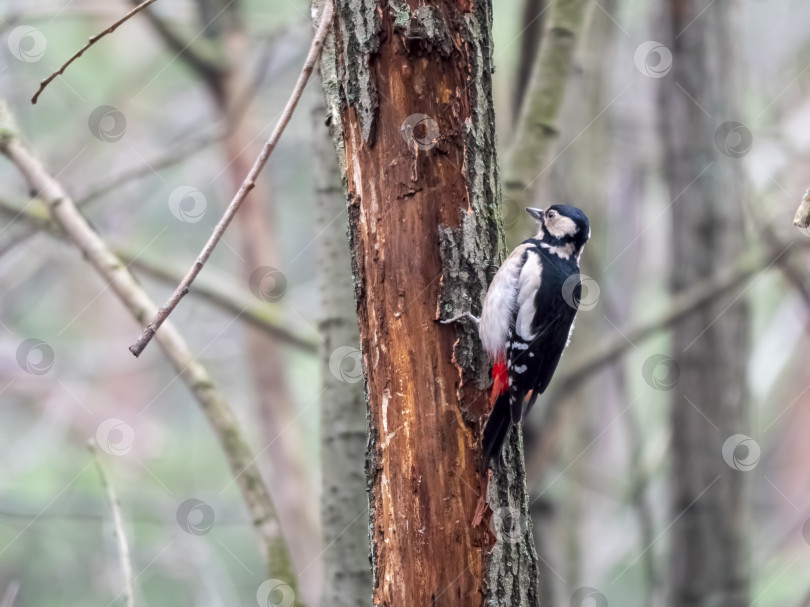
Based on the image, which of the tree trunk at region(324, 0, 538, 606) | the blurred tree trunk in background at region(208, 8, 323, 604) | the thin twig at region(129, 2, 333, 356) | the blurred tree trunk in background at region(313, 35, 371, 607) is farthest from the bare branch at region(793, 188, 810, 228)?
the blurred tree trunk in background at region(208, 8, 323, 604)

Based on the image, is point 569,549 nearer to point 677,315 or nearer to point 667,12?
point 677,315

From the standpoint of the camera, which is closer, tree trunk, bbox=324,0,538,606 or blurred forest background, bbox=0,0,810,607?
tree trunk, bbox=324,0,538,606

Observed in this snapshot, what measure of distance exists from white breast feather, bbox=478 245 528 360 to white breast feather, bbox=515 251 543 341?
0.10 feet

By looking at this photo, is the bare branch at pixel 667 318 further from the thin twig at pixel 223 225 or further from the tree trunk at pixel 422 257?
the thin twig at pixel 223 225

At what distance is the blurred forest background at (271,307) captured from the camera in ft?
12.4

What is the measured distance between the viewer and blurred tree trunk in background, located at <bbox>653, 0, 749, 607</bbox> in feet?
14.2

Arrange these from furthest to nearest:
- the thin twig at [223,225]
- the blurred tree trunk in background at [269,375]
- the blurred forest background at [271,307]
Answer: the blurred tree trunk in background at [269,375]
the blurred forest background at [271,307]
the thin twig at [223,225]

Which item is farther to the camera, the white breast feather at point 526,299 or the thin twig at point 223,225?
the white breast feather at point 526,299

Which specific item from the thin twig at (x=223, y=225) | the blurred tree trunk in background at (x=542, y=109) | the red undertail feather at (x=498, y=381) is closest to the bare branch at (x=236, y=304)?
the blurred tree trunk in background at (x=542, y=109)

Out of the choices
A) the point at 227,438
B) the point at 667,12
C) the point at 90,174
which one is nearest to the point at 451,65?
the point at 227,438

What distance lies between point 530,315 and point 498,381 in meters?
0.58

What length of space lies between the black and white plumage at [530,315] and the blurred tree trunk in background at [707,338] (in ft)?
5.34

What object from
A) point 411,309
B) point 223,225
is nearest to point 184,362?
point 411,309

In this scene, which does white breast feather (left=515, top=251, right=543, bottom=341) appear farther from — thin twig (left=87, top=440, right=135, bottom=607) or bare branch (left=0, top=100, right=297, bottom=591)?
thin twig (left=87, top=440, right=135, bottom=607)
